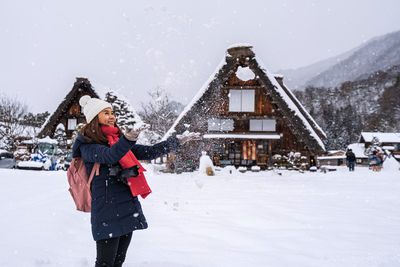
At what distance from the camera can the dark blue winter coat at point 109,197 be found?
1.84 meters

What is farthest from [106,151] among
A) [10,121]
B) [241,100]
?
[10,121]

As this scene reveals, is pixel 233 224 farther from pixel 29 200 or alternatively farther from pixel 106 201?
pixel 29 200

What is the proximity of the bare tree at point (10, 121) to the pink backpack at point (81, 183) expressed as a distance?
2946 cm

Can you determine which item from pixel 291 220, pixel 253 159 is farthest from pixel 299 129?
pixel 291 220

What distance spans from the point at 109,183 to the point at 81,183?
0.72ft

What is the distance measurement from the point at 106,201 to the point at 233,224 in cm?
275

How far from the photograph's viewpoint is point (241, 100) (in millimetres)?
16500

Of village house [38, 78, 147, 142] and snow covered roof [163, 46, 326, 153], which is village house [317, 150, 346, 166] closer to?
snow covered roof [163, 46, 326, 153]

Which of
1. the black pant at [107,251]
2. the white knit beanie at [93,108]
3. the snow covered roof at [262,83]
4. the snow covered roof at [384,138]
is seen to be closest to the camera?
the black pant at [107,251]

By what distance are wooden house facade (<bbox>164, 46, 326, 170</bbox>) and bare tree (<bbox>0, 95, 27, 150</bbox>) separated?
20.8 meters

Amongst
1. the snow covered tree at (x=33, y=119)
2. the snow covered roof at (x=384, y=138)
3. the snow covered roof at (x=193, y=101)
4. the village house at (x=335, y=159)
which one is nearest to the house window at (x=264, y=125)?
the snow covered roof at (x=193, y=101)

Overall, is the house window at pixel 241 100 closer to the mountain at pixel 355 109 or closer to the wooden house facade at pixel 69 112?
the wooden house facade at pixel 69 112

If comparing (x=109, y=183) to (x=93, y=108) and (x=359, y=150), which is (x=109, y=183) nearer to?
(x=93, y=108)

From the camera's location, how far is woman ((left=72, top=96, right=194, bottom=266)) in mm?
1856
